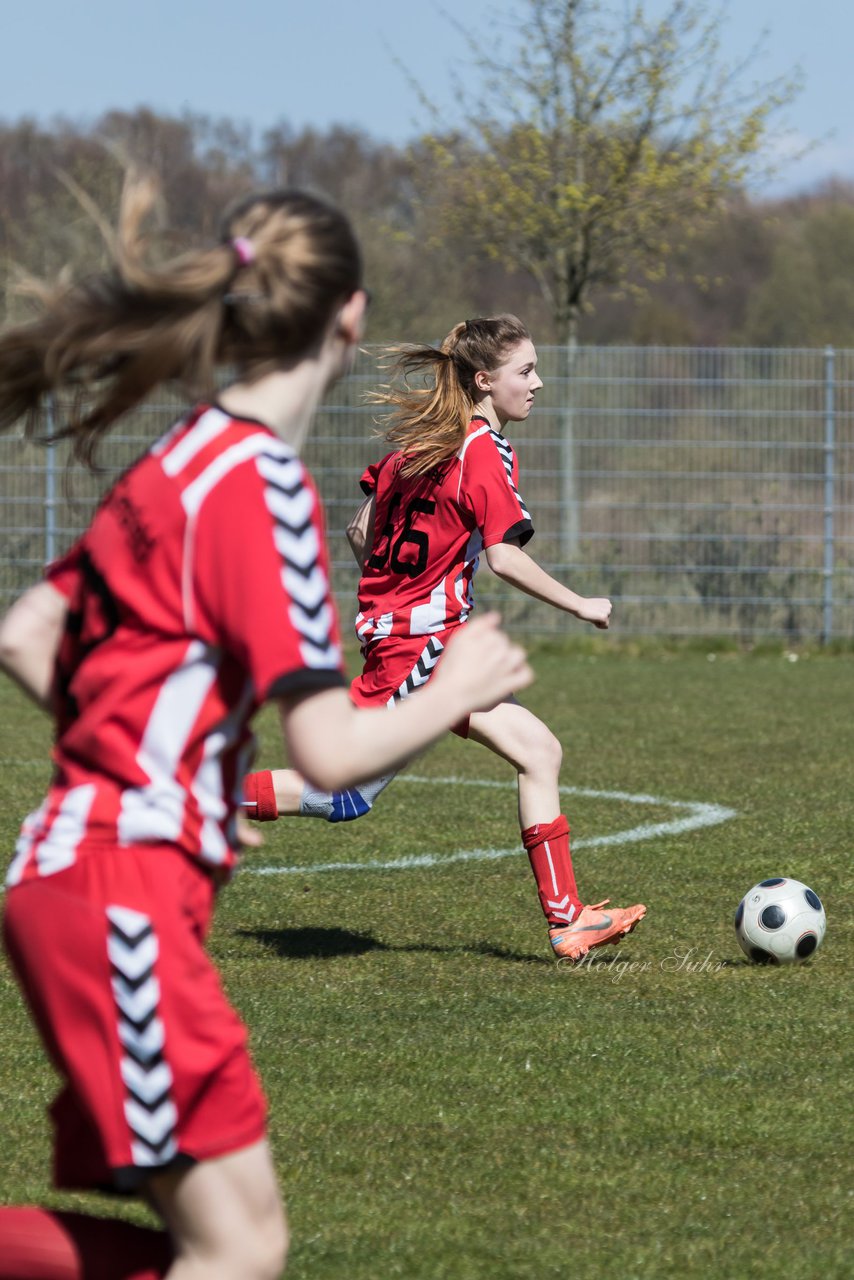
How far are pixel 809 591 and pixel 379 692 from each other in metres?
11.0

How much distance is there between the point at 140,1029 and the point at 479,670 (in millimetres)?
658

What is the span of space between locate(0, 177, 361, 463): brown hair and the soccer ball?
366cm

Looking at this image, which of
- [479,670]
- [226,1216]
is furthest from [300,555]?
[226,1216]

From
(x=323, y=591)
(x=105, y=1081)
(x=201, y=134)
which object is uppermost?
(x=201, y=134)

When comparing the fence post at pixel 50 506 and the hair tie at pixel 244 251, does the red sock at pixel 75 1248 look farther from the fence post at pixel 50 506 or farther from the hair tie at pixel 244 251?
the fence post at pixel 50 506

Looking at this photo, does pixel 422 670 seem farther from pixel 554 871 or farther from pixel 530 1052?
pixel 530 1052

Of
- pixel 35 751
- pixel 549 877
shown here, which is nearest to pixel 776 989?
pixel 549 877

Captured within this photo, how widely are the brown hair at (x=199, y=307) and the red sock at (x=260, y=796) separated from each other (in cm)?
362

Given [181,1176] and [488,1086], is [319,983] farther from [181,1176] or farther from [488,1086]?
[181,1176]

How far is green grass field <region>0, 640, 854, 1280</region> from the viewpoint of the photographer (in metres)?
3.66

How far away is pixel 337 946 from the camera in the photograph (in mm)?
6219

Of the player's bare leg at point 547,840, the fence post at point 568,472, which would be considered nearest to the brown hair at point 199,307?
the player's bare leg at point 547,840

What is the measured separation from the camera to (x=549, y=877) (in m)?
5.95

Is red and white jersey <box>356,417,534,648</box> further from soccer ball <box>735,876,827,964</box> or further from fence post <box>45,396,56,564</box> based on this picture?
fence post <box>45,396,56,564</box>
